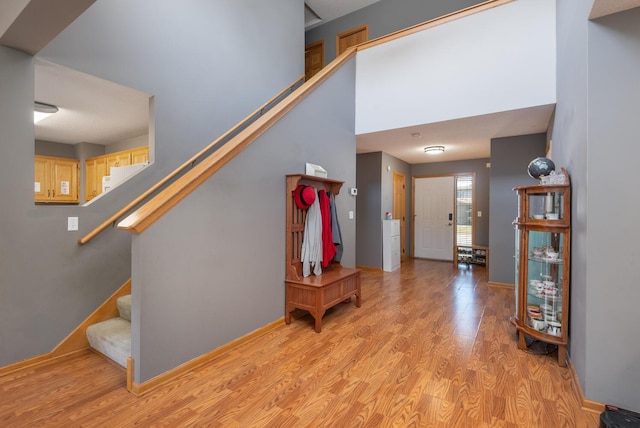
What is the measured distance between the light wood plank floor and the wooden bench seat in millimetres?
207

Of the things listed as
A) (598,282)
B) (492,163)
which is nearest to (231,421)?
(598,282)

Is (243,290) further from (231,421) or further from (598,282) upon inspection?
(598,282)

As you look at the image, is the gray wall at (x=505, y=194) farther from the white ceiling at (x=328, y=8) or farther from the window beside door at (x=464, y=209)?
the white ceiling at (x=328, y=8)

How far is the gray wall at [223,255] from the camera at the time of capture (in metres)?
2.02

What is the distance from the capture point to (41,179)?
16.6 ft

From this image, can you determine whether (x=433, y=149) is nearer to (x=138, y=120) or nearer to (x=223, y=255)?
(x=223, y=255)

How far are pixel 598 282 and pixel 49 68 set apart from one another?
423 centimetres

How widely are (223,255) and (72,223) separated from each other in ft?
4.27

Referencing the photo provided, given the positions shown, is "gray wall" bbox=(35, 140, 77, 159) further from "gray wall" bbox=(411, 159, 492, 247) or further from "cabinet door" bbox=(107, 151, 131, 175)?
"gray wall" bbox=(411, 159, 492, 247)

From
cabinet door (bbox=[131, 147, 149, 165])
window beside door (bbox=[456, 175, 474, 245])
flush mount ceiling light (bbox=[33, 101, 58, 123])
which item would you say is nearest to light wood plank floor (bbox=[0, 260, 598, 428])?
flush mount ceiling light (bbox=[33, 101, 58, 123])

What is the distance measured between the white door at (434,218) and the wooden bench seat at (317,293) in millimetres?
4501

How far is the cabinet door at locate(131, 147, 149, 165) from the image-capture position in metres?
4.53

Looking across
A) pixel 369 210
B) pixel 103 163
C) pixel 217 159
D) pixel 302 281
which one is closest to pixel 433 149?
pixel 369 210

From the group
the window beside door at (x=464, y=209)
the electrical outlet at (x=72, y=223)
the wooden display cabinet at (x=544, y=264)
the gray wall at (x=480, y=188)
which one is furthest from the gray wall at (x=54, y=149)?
the window beside door at (x=464, y=209)
